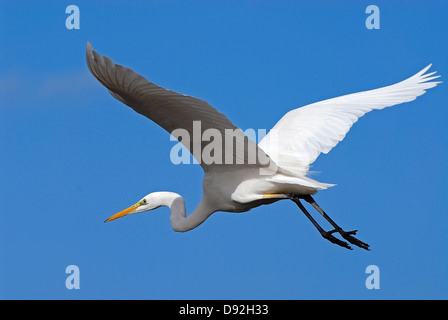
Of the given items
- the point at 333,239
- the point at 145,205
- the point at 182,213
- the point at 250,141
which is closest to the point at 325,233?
the point at 333,239

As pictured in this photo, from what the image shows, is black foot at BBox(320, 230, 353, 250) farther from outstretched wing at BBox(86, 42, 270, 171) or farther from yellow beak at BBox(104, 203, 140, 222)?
yellow beak at BBox(104, 203, 140, 222)

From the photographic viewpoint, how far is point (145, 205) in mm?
8953

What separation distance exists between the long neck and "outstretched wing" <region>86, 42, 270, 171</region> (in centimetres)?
93

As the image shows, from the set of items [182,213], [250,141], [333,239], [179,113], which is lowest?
[333,239]

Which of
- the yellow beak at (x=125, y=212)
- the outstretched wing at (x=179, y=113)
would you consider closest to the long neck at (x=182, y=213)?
the yellow beak at (x=125, y=212)

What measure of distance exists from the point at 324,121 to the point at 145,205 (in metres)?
2.62

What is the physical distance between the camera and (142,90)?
609 cm

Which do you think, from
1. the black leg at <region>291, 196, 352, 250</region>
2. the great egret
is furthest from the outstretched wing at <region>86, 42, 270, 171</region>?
the black leg at <region>291, 196, 352, 250</region>

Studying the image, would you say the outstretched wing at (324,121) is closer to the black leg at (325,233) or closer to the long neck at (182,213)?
the black leg at (325,233)

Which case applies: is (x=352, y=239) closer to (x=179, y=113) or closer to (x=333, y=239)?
(x=333, y=239)

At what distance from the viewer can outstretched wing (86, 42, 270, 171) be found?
5.89m

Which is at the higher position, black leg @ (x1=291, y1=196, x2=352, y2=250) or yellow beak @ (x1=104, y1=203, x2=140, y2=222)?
yellow beak @ (x1=104, y1=203, x2=140, y2=222)

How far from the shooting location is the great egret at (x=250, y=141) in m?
6.14

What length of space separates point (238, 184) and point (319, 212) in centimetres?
103
